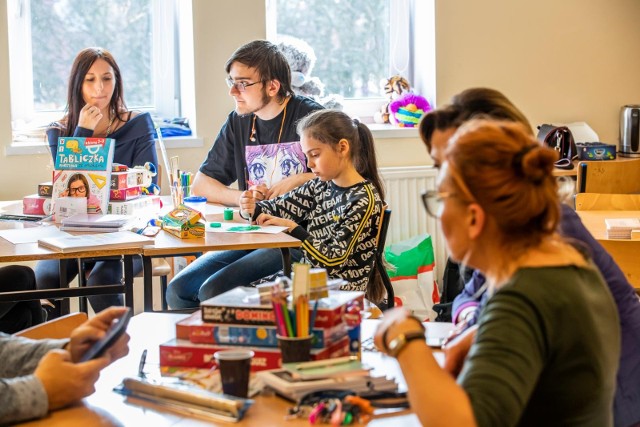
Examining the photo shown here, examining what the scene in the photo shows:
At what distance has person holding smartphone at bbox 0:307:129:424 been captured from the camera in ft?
4.62

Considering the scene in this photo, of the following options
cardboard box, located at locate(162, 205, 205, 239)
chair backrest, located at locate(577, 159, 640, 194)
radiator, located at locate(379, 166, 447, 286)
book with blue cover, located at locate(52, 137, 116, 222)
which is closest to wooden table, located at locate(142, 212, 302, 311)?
cardboard box, located at locate(162, 205, 205, 239)

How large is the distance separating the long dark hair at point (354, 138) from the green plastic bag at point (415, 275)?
4.12 ft

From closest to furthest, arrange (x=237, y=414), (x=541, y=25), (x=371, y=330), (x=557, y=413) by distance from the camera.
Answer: (x=557, y=413)
(x=237, y=414)
(x=371, y=330)
(x=541, y=25)

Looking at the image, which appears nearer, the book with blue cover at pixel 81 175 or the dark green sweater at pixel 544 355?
the dark green sweater at pixel 544 355

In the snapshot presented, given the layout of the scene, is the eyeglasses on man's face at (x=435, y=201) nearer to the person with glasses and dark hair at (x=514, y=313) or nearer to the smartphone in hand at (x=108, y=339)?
the person with glasses and dark hair at (x=514, y=313)

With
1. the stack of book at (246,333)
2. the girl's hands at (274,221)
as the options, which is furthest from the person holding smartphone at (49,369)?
the girl's hands at (274,221)

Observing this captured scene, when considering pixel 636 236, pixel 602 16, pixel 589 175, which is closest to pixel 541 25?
pixel 602 16

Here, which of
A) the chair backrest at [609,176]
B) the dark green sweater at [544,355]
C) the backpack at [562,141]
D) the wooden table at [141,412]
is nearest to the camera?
the dark green sweater at [544,355]

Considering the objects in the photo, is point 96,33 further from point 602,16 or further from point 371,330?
point 371,330

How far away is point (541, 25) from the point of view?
509 cm

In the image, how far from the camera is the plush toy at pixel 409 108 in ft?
16.3

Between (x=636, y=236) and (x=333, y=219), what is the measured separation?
1009 mm

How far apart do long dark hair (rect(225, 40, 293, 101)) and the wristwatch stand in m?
2.53

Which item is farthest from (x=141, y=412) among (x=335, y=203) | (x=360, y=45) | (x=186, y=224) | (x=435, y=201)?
(x=360, y=45)
